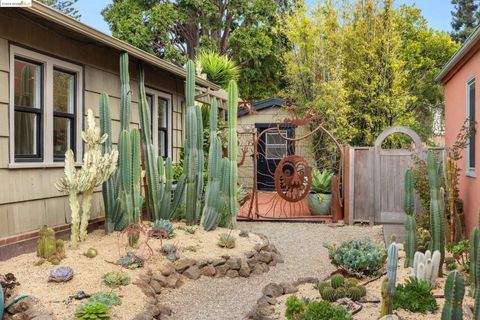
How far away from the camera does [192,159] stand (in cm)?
813

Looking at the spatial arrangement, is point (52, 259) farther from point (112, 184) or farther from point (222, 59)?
point (222, 59)

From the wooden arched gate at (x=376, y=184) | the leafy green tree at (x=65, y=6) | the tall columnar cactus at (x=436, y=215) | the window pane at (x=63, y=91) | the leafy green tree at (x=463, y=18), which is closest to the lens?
the tall columnar cactus at (x=436, y=215)

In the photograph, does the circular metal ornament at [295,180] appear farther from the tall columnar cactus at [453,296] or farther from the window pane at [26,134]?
the tall columnar cactus at [453,296]

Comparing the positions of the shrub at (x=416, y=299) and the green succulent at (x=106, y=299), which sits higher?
the shrub at (x=416, y=299)

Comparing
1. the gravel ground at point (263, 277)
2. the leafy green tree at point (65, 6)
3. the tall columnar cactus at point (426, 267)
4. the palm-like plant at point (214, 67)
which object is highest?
the leafy green tree at point (65, 6)

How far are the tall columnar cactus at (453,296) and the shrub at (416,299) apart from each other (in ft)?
2.91

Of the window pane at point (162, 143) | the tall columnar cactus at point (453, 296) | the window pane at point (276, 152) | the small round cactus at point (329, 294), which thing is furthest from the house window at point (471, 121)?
the window pane at point (276, 152)

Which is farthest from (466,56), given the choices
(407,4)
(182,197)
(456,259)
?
(407,4)

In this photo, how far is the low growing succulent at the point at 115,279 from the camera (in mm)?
5304

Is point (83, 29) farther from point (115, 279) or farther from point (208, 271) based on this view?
point (208, 271)

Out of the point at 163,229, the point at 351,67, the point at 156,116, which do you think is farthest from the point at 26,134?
the point at 351,67

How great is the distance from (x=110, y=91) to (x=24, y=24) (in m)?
2.24

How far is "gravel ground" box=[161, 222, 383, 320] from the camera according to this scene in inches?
217

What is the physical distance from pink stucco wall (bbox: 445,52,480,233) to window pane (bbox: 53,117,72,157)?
591 centimetres
